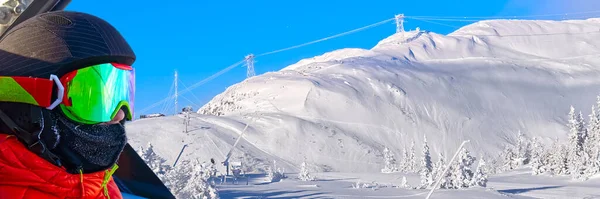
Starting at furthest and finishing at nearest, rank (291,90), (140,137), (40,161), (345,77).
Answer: (345,77)
(291,90)
(140,137)
(40,161)

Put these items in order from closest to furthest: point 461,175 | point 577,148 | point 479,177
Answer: point 461,175, point 479,177, point 577,148

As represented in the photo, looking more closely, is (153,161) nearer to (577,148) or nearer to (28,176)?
(28,176)


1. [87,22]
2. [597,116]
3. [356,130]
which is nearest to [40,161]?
[87,22]

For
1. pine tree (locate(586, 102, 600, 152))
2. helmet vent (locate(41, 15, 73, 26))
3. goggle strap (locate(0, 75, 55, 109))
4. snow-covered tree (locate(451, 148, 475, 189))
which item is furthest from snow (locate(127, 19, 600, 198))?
goggle strap (locate(0, 75, 55, 109))

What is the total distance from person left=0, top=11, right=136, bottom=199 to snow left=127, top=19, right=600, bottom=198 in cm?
2296

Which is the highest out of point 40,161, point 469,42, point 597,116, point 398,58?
point 469,42

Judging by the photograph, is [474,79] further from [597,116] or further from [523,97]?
[597,116]

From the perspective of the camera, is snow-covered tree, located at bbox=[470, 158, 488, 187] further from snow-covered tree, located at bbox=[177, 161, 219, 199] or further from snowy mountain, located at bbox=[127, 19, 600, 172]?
snowy mountain, located at bbox=[127, 19, 600, 172]

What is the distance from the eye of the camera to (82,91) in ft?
4.85

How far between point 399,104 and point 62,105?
285 feet

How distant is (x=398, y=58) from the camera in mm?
115188

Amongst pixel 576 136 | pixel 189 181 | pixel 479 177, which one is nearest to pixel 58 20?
pixel 189 181

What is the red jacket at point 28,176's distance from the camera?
135 cm

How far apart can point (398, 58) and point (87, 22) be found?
378 feet
